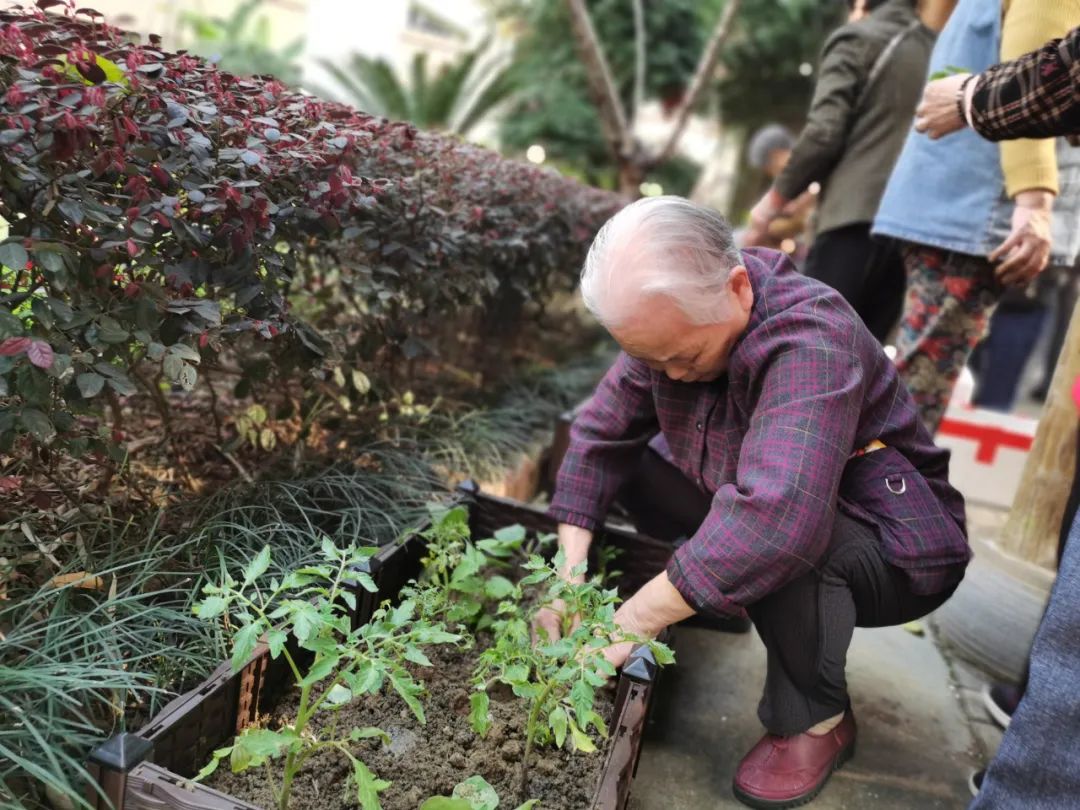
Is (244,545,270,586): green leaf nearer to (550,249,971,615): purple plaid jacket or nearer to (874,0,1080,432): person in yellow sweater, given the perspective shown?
(550,249,971,615): purple plaid jacket

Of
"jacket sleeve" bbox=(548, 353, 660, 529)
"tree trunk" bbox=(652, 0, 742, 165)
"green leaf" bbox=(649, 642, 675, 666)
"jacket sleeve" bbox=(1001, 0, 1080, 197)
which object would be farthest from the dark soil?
"tree trunk" bbox=(652, 0, 742, 165)

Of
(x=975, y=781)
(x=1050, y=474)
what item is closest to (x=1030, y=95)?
(x=1050, y=474)

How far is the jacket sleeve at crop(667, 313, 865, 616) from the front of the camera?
155 centimetres

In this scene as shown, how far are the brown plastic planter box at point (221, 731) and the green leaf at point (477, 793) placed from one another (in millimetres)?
188

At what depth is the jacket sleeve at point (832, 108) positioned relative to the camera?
3.00m

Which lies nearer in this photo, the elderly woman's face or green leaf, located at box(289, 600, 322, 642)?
green leaf, located at box(289, 600, 322, 642)

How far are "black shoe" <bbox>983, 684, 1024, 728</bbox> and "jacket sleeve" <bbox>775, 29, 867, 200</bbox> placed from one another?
5.93 ft

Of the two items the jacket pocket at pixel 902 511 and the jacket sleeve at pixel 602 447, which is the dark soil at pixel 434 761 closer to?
the jacket sleeve at pixel 602 447

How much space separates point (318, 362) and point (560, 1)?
10602mm

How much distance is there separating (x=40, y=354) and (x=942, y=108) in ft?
6.61

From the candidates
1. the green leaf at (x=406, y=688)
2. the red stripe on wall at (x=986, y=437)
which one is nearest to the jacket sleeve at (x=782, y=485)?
the green leaf at (x=406, y=688)

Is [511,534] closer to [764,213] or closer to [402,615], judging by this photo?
[402,615]

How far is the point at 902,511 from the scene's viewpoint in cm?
180

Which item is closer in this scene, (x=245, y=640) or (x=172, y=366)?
(x=245, y=640)
